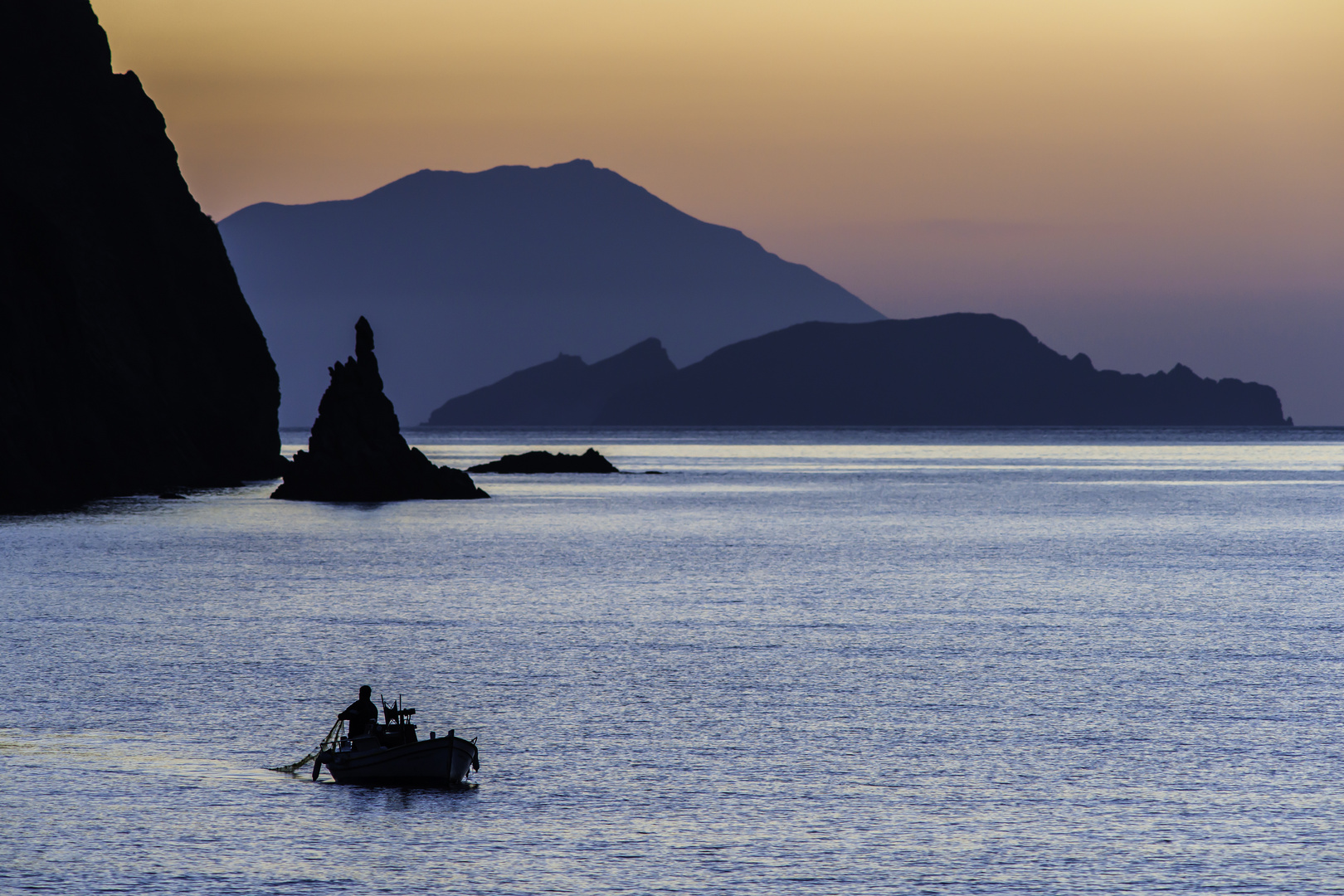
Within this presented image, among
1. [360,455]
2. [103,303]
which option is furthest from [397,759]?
[103,303]

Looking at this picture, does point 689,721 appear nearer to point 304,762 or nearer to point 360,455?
point 304,762

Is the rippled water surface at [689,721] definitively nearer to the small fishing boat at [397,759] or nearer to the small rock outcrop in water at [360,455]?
the small fishing boat at [397,759]

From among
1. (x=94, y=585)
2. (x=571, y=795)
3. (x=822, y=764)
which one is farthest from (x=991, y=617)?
(x=94, y=585)

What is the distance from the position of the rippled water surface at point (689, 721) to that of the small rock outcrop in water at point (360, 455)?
141ft

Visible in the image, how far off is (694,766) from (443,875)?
7.86 meters

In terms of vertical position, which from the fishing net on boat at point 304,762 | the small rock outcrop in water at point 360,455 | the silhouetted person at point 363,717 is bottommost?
the fishing net on boat at point 304,762

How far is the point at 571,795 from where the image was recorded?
27.5 meters

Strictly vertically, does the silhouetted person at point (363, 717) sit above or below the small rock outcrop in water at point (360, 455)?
below

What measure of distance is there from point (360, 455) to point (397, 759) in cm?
9996

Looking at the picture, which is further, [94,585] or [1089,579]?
[1089,579]

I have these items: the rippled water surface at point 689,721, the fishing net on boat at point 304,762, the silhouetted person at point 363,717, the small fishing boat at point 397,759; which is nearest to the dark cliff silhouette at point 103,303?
the rippled water surface at point 689,721

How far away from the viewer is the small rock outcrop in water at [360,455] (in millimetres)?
122188

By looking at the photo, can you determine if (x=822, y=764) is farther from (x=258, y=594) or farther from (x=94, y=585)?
(x=94, y=585)

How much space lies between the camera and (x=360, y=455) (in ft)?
414
